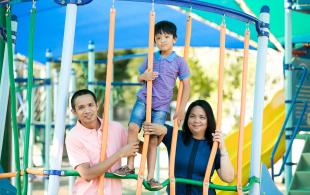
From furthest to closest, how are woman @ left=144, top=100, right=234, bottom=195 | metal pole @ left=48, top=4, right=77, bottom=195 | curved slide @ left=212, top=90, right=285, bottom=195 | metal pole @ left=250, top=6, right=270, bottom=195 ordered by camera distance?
1. curved slide @ left=212, top=90, right=285, bottom=195
2. metal pole @ left=250, top=6, right=270, bottom=195
3. woman @ left=144, top=100, right=234, bottom=195
4. metal pole @ left=48, top=4, right=77, bottom=195

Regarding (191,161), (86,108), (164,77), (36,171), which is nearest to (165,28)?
(164,77)

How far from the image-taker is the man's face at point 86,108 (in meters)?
4.14

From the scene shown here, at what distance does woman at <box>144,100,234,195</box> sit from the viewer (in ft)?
15.0

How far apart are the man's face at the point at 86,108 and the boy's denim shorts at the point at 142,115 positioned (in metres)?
0.29

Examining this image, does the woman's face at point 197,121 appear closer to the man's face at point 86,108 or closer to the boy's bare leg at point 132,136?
the boy's bare leg at point 132,136

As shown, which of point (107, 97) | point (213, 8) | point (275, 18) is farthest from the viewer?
point (275, 18)

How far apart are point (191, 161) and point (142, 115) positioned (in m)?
0.51

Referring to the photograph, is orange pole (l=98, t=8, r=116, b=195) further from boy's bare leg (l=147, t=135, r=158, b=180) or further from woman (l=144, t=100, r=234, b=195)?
woman (l=144, t=100, r=234, b=195)

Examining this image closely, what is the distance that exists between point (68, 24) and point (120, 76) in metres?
19.4

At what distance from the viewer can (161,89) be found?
428 cm

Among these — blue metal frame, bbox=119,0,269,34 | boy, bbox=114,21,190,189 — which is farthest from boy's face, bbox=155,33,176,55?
blue metal frame, bbox=119,0,269,34

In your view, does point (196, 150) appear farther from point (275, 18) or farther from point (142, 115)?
point (275, 18)

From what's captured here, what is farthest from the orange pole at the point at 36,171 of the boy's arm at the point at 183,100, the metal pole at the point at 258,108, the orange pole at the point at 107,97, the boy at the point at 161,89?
the metal pole at the point at 258,108

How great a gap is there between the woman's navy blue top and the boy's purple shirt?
14.9 inches
